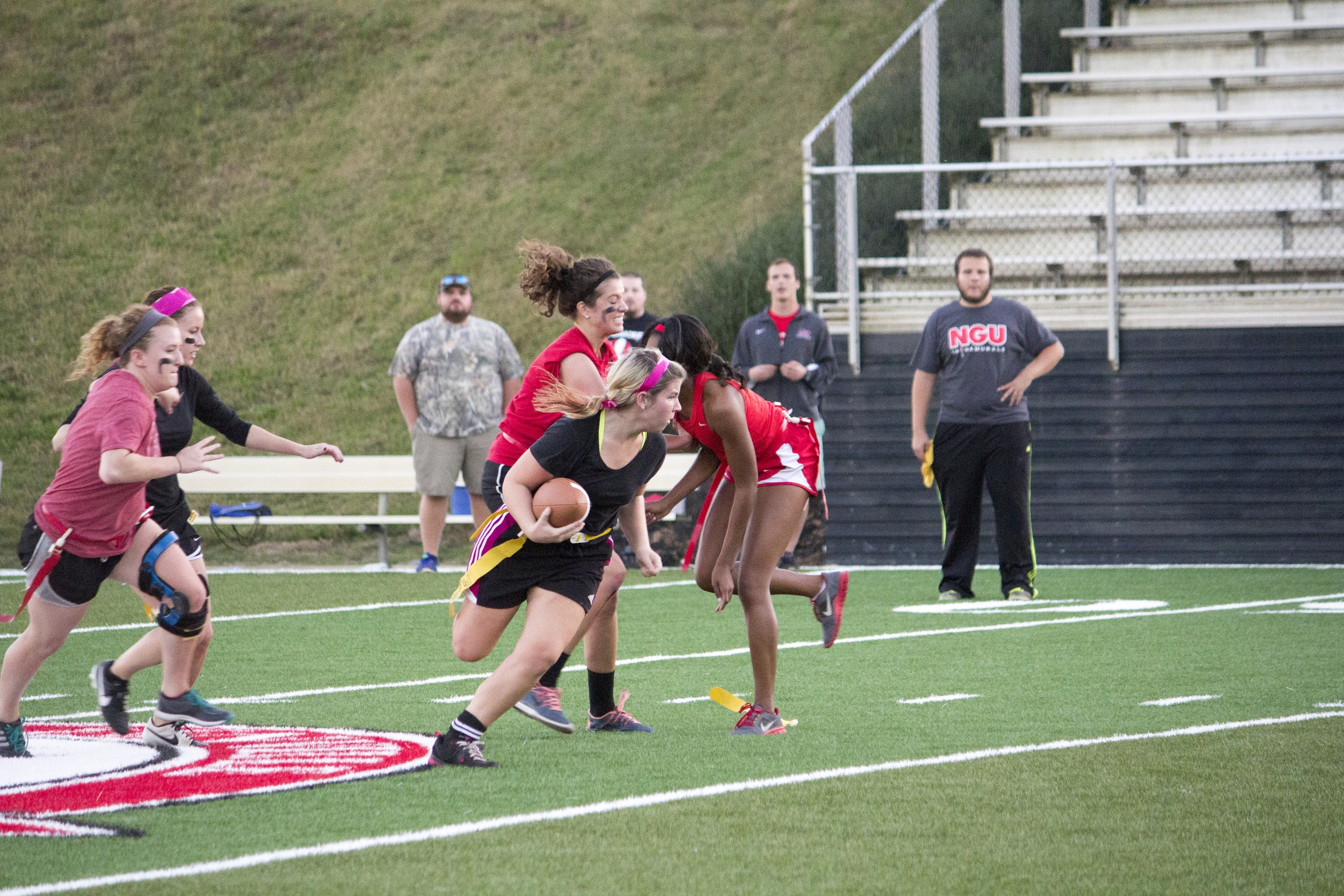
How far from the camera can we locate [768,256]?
1916 centimetres

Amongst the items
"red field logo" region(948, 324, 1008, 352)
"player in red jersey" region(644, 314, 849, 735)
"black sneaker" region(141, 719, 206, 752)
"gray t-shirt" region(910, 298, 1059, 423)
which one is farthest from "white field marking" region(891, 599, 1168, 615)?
"black sneaker" region(141, 719, 206, 752)

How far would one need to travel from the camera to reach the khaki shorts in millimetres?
13359

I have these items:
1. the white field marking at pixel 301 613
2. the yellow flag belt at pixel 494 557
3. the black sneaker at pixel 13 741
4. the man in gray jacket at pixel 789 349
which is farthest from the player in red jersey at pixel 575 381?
the man in gray jacket at pixel 789 349

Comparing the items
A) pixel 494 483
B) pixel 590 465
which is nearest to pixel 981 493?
pixel 494 483

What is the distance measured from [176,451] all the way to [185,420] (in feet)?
1.32

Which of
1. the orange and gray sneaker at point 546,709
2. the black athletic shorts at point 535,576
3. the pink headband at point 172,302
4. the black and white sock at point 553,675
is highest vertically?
the pink headband at point 172,302

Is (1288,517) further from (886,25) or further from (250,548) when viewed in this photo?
(886,25)

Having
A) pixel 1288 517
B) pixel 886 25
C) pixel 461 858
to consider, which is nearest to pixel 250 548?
pixel 1288 517

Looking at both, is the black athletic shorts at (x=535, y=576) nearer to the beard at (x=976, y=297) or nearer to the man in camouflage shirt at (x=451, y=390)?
the beard at (x=976, y=297)

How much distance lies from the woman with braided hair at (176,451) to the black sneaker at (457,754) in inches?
40.7

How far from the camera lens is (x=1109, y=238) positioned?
47.8ft

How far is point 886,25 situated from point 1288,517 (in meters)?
16.9

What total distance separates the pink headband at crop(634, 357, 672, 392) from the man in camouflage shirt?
7557 millimetres

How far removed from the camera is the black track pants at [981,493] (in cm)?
1168
